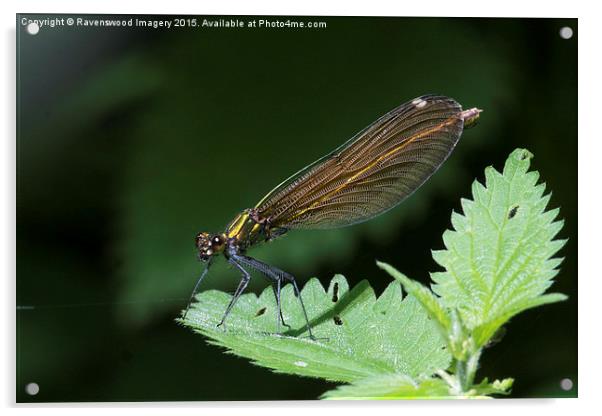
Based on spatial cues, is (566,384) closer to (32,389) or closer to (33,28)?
(32,389)

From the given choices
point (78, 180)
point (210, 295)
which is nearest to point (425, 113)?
point (210, 295)

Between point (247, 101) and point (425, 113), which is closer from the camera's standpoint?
point (425, 113)

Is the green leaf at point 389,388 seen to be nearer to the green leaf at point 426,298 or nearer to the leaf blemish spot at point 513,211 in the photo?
the green leaf at point 426,298

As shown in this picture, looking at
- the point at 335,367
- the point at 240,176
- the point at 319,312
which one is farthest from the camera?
the point at 240,176

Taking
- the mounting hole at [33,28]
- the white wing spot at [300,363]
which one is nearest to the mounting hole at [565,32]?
the white wing spot at [300,363]

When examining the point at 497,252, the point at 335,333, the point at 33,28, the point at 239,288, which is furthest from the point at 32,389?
the point at 497,252

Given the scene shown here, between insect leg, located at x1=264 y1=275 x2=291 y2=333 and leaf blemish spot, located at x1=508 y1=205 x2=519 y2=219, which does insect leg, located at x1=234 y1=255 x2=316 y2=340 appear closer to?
insect leg, located at x1=264 y1=275 x2=291 y2=333

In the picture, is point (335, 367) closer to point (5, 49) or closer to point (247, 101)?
point (247, 101)
